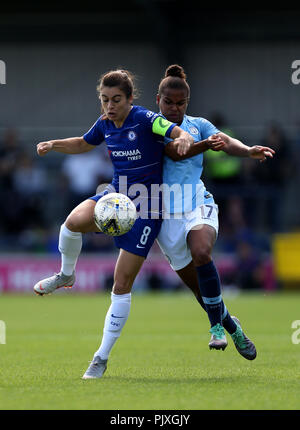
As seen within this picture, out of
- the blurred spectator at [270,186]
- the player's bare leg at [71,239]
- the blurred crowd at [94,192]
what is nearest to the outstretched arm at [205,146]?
the player's bare leg at [71,239]

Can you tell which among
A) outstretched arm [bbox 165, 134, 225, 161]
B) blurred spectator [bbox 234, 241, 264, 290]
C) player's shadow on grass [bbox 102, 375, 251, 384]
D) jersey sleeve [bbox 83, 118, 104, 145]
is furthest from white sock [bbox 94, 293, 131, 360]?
blurred spectator [bbox 234, 241, 264, 290]

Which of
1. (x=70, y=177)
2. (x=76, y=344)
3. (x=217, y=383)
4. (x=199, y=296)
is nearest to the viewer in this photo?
(x=217, y=383)

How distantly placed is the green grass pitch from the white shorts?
3.08 ft

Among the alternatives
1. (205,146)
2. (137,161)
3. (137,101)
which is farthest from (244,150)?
(137,101)

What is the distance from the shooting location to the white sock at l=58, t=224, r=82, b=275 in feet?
23.1

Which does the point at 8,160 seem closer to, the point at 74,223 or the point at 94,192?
the point at 94,192

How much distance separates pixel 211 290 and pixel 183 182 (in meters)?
0.90

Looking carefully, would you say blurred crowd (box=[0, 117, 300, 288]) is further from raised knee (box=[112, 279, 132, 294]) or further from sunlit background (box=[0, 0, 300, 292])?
raised knee (box=[112, 279, 132, 294])

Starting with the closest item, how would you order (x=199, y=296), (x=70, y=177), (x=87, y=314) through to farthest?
(x=199, y=296), (x=87, y=314), (x=70, y=177)

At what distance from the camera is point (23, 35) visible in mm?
23031

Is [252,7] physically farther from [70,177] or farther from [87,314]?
[87,314]

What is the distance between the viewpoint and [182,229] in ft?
22.9
